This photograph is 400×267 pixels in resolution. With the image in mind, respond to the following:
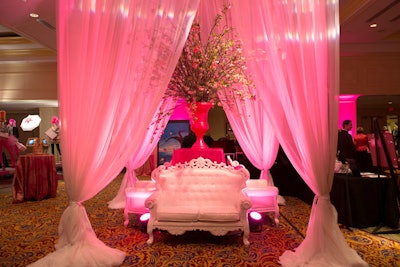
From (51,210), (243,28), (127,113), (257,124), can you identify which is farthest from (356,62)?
(51,210)

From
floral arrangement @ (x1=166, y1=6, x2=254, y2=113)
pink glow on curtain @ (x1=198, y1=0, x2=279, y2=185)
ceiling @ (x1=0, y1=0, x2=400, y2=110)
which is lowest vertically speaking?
pink glow on curtain @ (x1=198, y1=0, x2=279, y2=185)

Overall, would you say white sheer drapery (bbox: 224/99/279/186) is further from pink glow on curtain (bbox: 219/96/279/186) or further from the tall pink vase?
the tall pink vase

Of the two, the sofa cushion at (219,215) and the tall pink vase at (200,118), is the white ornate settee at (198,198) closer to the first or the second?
the sofa cushion at (219,215)

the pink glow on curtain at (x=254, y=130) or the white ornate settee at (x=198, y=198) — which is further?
the pink glow on curtain at (x=254, y=130)

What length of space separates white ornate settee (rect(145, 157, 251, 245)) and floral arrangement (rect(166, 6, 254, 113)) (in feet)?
2.84

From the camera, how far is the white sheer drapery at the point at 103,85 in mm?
2795

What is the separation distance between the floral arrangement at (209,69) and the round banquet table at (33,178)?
343cm

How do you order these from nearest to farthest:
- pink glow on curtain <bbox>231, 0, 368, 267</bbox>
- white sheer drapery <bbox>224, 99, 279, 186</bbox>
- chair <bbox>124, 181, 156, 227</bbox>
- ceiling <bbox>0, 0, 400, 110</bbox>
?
pink glow on curtain <bbox>231, 0, 368, 267</bbox> < chair <bbox>124, 181, 156, 227</bbox> < white sheer drapery <bbox>224, 99, 279, 186</bbox> < ceiling <bbox>0, 0, 400, 110</bbox>

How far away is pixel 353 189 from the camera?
403 cm

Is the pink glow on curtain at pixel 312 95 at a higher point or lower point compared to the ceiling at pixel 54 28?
lower

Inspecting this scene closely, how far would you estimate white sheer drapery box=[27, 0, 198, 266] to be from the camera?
2795 millimetres

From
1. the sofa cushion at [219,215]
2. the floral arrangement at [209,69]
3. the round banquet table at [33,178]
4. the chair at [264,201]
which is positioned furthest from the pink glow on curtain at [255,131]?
the round banquet table at [33,178]

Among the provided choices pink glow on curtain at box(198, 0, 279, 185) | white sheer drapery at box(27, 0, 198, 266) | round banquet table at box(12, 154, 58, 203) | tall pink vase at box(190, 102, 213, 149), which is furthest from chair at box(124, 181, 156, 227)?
round banquet table at box(12, 154, 58, 203)

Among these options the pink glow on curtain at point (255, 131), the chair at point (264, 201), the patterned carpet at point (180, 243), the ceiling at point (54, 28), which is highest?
the ceiling at point (54, 28)
